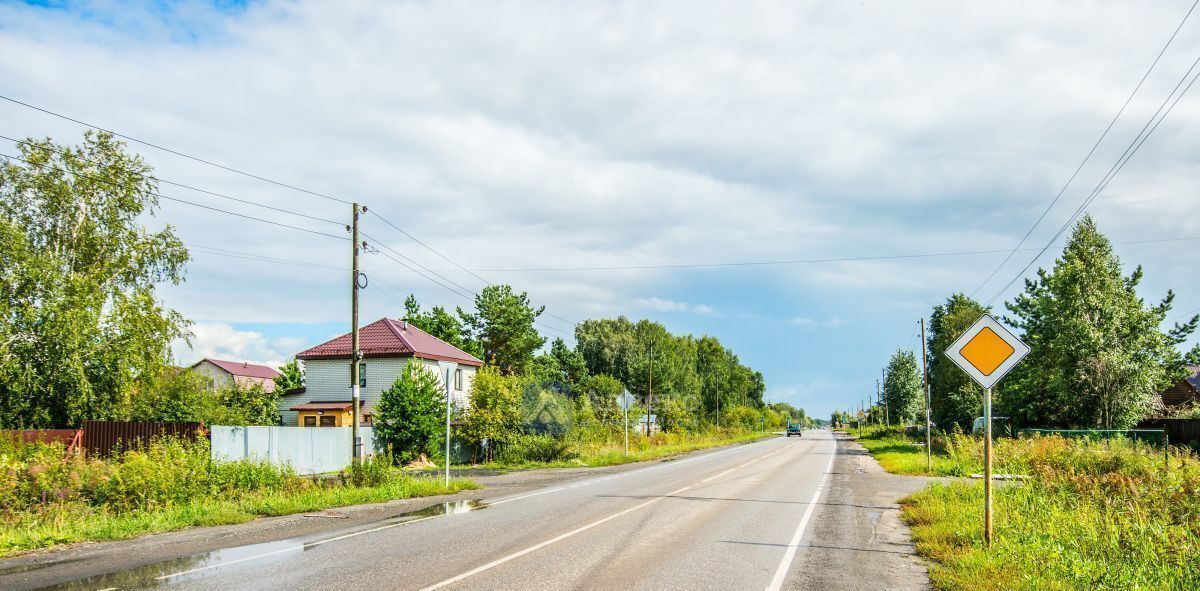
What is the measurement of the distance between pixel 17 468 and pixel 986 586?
15.7 metres

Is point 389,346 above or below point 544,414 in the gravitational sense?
above

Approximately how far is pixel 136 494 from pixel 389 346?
1120 inches

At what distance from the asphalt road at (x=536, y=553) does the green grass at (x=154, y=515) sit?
2.80 meters

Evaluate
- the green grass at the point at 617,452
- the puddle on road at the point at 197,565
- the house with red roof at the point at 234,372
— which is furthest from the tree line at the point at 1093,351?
the house with red roof at the point at 234,372

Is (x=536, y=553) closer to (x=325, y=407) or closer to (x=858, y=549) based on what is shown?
(x=858, y=549)

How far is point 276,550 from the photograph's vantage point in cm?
1042

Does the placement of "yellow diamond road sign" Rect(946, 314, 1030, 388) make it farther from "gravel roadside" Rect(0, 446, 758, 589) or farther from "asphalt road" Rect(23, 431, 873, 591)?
"gravel roadside" Rect(0, 446, 758, 589)

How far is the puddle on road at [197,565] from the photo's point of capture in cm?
819

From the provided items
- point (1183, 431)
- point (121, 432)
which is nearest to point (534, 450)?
point (121, 432)

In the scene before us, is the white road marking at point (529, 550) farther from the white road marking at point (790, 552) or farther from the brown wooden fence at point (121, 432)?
the brown wooden fence at point (121, 432)

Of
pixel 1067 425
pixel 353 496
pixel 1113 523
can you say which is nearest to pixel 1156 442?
pixel 1067 425

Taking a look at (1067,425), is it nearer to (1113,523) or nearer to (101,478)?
(1113,523)

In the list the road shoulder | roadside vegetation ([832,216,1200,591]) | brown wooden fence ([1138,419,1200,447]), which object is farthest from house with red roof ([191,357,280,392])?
brown wooden fence ([1138,419,1200,447])

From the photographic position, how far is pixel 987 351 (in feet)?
30.2
